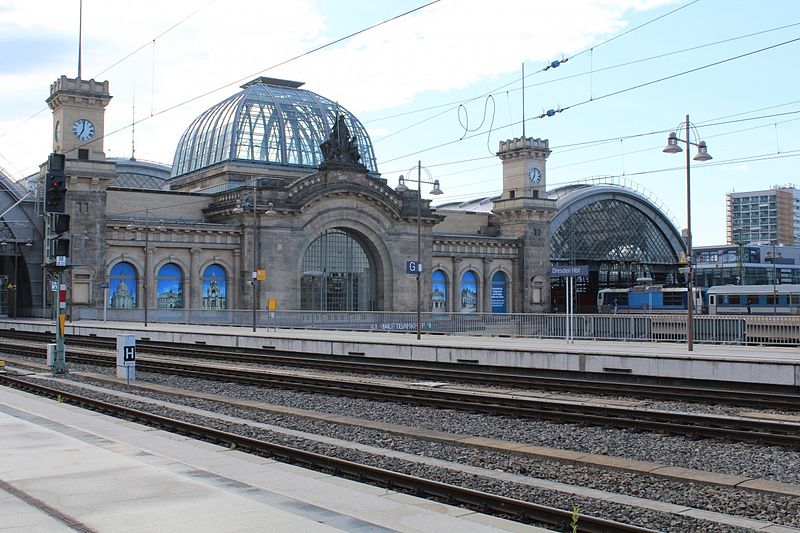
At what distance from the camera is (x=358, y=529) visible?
9.32m

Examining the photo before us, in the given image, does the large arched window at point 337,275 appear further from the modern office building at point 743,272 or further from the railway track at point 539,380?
the modern office building at point 743,272

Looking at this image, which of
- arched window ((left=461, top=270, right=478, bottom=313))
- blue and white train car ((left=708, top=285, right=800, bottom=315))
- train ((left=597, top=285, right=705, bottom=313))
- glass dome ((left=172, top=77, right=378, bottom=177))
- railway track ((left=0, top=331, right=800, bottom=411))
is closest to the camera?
railway track ((left=0, top=331, right=800, bottom=411))

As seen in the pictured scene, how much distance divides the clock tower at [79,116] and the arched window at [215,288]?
40.2 ft

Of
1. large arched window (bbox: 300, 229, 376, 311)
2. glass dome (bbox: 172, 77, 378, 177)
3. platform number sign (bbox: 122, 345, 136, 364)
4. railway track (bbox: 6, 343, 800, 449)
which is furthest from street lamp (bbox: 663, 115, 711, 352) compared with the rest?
glass dome (bbox: 172, 77, 378, 177)

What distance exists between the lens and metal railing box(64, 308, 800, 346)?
35344 millimetres

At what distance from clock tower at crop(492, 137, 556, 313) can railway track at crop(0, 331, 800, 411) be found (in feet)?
155

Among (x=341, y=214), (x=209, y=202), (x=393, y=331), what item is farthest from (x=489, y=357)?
(x=209, y=202)

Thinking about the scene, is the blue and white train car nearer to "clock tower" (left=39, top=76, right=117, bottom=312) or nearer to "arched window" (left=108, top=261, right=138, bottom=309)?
"arched window" (left=108, top=261, right=138, bottom=309)

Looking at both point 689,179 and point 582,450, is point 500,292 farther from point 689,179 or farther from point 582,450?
point 582,450

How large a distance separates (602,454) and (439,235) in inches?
2580

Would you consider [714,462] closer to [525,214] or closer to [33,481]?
[33,481]

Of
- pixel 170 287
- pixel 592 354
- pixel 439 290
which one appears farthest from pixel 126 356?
pixel 439 290

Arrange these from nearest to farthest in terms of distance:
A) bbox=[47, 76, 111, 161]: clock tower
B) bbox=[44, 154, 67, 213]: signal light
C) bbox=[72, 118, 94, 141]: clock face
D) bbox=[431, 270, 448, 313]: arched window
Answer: bbox=[44, 154, 67, 213]: signal light, bbox=[47, 76, 111, 161]: clock tower, bbox=[72, 118, 94, 141]: clock face, bbox=[431, 270, 448, 313]: arched window

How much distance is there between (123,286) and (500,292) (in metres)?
36.7
